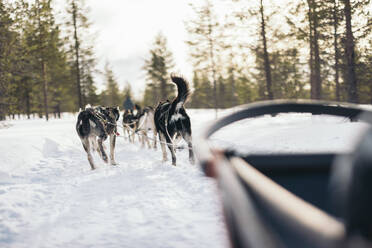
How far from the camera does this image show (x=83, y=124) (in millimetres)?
6609

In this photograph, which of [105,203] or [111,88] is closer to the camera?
[105,203]

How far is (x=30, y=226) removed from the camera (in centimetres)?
325

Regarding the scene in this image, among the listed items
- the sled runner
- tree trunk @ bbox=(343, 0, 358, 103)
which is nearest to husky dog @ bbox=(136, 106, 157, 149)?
the sled runner

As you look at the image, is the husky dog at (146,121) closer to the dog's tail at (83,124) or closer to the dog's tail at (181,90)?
the dog's tail at (83,124)

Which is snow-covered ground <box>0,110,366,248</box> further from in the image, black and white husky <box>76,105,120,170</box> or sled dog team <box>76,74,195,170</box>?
sled dog team <box>76,74,195,170</box>

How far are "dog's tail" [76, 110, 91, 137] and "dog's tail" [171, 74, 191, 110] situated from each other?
2479 millimetres

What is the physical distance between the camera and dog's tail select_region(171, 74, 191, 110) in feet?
20.2

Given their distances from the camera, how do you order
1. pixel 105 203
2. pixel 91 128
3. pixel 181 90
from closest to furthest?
1. pixel 105 203
2. pixel 181 90
3. pixel 91 128

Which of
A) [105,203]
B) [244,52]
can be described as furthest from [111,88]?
[105,203]

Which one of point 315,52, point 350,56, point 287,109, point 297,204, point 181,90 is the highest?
point 315,52

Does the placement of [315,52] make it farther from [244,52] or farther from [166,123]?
[166,123]

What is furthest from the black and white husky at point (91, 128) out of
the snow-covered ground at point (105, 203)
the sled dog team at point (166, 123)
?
the snow-covered ground at point (105, 203)

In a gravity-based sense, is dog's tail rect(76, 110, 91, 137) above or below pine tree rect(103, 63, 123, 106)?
below

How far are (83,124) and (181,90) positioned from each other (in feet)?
9.34
